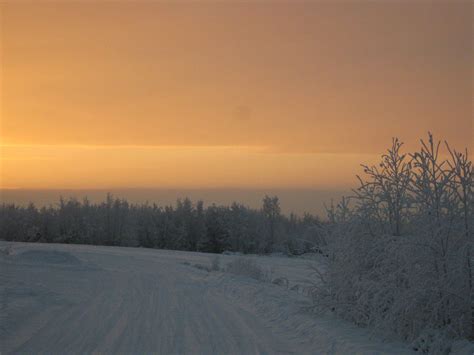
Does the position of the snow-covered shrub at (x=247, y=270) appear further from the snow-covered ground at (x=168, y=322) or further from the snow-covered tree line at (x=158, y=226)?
the snow-covered tree line at (x=158, y=226)

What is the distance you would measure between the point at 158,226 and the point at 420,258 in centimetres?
7807

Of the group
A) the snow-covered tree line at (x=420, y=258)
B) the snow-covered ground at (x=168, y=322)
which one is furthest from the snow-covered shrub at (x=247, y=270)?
the snow-covered tree line at (x=420, y=258)

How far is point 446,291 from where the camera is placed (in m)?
9.51

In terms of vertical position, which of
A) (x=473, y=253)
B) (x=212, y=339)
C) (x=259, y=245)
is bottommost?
(x=259, y=245)

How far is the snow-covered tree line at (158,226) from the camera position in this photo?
8000cm

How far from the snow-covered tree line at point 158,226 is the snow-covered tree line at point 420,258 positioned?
65.0 meters

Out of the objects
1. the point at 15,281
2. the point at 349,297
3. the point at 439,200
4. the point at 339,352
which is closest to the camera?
the point at 339,352

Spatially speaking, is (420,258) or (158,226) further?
(158,226)

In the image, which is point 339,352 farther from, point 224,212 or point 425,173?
point 224,212

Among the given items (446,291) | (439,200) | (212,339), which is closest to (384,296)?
(446,291)

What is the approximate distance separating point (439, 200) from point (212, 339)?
5.24 metres

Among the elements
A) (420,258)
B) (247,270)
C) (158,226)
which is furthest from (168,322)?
(158,226)

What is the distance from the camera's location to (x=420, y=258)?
10016mm

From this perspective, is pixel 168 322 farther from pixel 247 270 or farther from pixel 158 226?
pixel 158 226
